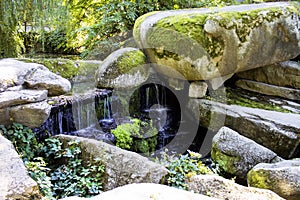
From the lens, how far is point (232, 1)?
25.5ft

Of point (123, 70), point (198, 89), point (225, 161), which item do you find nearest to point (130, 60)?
point (123, 70)

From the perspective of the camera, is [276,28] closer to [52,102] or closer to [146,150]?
[146,150]

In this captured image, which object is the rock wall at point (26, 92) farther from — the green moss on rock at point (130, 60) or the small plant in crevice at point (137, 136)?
the green moss on rock at point (130, 60)

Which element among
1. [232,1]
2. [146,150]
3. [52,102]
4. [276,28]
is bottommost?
[146,150]

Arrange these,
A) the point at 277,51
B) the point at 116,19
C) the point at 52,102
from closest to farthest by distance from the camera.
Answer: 1. the point at 52,102
2. the point at 277,51
3. the point at 116,19

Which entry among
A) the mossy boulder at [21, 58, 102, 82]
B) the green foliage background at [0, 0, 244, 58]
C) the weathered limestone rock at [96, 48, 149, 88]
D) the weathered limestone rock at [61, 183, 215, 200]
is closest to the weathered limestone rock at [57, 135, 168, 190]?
the weathered limestone rock at [61, 183, 215, 200]

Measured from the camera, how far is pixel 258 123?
433cm

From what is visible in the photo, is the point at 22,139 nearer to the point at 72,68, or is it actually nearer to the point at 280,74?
the point at 72,68

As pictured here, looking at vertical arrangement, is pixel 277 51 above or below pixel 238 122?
above

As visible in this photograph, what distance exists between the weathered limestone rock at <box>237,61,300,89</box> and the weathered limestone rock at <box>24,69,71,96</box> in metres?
4.21

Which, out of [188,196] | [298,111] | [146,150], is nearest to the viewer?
[188,196]

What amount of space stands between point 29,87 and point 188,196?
224 cm

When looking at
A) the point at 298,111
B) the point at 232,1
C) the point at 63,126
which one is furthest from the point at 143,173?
the point at 232,1

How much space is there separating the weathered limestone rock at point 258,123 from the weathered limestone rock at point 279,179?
1.19m
